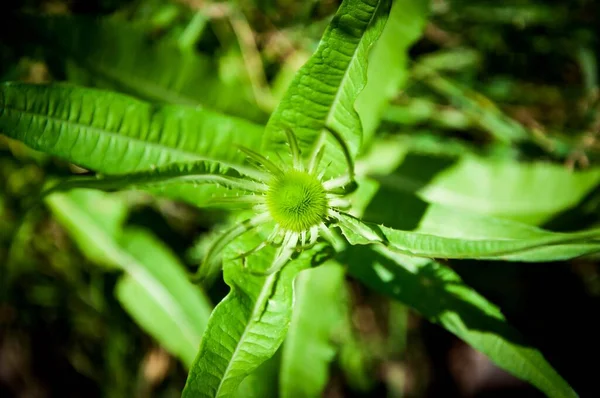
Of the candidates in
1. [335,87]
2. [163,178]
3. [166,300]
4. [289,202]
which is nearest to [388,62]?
[335,87]

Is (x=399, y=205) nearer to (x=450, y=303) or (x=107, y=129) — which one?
(x=450, y=303)

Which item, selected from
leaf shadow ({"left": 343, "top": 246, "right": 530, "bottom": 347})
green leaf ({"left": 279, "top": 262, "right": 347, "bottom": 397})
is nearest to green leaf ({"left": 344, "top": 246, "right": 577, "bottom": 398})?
leaf shadow ({"left": 343, "top": 246, "right": 530, "bottom": 347})

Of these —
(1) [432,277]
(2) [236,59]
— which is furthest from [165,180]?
(2) [236,59]

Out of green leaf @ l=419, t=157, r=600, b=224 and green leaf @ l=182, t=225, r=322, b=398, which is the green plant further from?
green leaf @ l=419, t=157, r=600, b=224

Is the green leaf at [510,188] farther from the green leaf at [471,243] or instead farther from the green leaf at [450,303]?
the green leaf at [471,243]

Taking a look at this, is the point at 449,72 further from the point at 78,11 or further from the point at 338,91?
the point at 78,11

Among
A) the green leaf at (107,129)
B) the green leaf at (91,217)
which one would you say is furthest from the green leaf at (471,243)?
the green leaf at (91,217)
